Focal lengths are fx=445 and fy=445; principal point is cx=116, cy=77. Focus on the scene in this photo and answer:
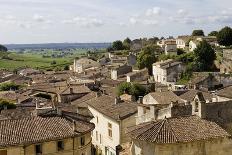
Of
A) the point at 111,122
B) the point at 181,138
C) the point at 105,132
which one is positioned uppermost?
the point at 181,138

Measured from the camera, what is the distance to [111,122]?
48.4 m

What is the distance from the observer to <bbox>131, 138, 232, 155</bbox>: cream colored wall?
29.8 meters

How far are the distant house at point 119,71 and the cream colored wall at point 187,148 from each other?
267 feet

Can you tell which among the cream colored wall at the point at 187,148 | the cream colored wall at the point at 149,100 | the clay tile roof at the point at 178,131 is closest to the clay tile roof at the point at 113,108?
the cream colored wall at the point at 149,100

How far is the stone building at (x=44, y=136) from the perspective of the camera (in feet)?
107

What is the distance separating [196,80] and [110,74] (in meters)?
39.9

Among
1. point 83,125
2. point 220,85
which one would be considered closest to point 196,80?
point 220,85

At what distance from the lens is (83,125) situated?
1452 inches

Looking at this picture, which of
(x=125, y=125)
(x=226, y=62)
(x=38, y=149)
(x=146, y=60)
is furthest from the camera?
(x=146, y=60)

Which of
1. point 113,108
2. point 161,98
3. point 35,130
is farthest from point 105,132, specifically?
point 35,130

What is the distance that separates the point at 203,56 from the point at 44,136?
6813 cm

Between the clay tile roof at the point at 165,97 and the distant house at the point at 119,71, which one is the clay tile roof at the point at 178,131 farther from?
the distant house at the point at 119,71

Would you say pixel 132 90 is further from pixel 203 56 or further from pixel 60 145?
pixel 60 145

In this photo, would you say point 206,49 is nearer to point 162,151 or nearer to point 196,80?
point 196,80
